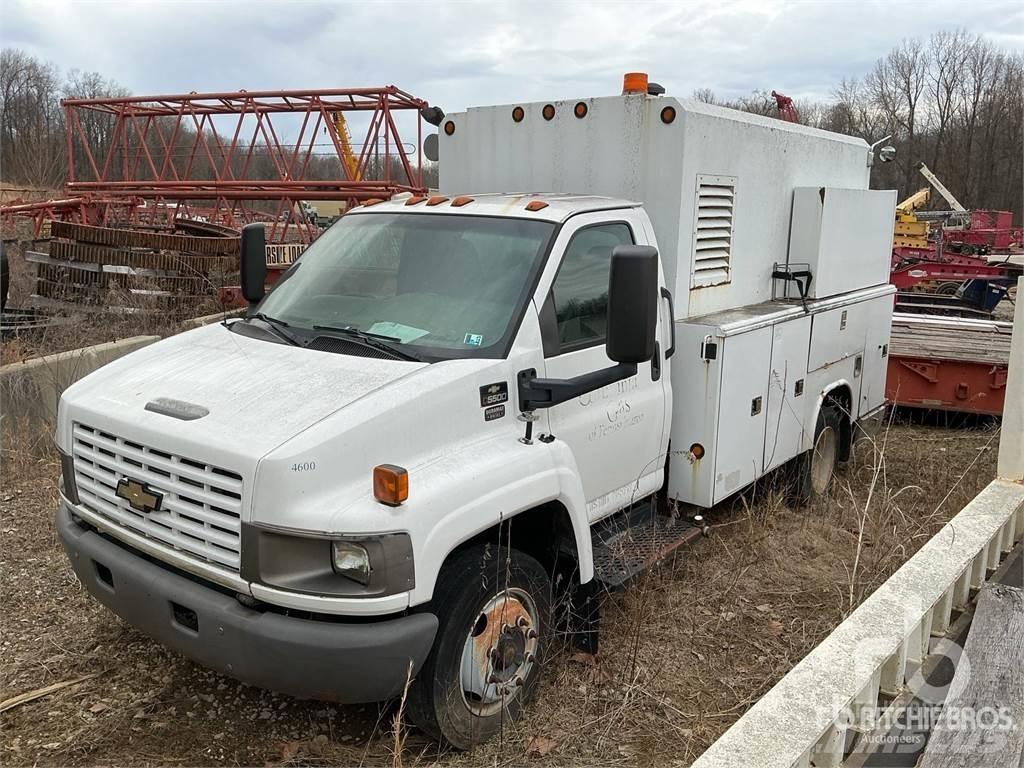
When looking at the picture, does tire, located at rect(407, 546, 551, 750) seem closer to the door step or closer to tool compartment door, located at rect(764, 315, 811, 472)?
the door step

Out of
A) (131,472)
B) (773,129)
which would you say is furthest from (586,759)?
(773,129)

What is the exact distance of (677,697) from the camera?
3926 millimetres

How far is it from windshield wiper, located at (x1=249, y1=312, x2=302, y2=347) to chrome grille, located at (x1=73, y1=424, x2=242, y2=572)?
0.82 meters

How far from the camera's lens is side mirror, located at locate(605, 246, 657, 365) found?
3.39 meters

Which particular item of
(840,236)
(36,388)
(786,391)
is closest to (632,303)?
(786,391)

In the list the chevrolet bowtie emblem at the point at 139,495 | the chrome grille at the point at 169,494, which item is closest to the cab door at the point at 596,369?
the chrome grille at the point at 169,494

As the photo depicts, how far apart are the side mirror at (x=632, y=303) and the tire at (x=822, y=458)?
3.22 meters

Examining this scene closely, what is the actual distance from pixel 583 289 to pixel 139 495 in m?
2.11

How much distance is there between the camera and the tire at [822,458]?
20.8 ft

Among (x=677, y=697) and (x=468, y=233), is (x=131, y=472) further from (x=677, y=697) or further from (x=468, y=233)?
(x=677, y=697)

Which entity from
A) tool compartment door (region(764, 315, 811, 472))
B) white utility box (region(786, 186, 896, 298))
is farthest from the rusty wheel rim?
white utility box (region(786, 186, 896, 298))

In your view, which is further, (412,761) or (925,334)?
(925,334)

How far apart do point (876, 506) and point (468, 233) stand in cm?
386

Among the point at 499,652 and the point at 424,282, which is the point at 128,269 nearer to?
the point at 424,282
